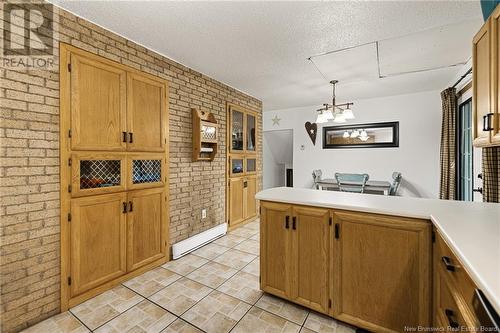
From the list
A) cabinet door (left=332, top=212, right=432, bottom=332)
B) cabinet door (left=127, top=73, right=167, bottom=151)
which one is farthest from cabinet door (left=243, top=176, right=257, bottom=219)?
cabinet door (left=332, top=212, right=432, bottom=332)

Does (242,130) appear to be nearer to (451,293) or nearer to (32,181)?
(32,181)

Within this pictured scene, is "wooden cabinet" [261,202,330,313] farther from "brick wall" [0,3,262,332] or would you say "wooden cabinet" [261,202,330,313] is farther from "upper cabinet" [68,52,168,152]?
"brick wall" [0,3,262,332]

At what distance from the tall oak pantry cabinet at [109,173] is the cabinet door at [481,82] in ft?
9.39

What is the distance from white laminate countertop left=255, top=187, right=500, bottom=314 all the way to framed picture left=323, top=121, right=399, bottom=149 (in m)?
3.28

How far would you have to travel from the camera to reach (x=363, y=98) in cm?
474

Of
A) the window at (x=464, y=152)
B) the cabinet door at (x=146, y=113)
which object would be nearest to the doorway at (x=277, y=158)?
the window at (x=464, y=152)

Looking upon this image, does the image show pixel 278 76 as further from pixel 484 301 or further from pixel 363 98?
pixel 484 301

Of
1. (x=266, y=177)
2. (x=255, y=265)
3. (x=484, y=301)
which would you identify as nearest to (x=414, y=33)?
(x=484, y=301)

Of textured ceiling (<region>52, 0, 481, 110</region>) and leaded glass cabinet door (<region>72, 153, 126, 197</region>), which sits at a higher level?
textured ceiling (<region>52, 0, 481, 110</region>)

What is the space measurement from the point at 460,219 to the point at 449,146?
2.94m

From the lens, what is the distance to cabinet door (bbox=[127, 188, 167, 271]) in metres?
2.38

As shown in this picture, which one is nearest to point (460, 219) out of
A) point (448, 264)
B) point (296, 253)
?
point (448, 264)

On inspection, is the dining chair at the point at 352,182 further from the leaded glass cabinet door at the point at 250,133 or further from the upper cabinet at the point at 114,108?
the upper cabinet at the point at 114,108

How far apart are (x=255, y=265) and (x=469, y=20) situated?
3.24 m
